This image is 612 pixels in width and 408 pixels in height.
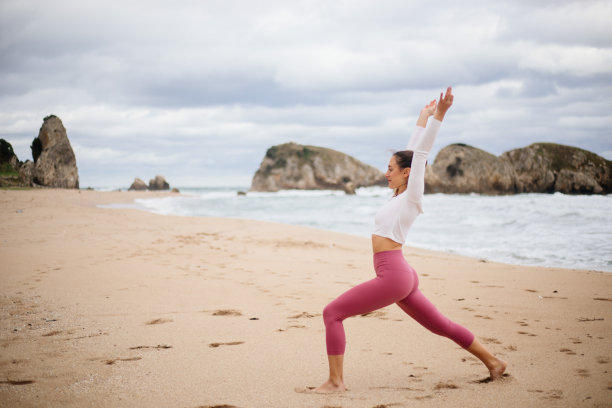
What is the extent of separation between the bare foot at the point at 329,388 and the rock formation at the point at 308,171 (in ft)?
276

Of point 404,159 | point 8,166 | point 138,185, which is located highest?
point 8,166

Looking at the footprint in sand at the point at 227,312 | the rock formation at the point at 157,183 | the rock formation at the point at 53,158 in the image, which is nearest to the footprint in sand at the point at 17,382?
the footprint in sand at the point at 227,312

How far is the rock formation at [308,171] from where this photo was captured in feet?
291

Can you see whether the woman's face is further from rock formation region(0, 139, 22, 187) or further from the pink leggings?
rock formation region(0, 139, 22, 187)

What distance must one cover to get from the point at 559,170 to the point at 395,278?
5932cm

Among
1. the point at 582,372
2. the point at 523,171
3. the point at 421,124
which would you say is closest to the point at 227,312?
the point at 421,124

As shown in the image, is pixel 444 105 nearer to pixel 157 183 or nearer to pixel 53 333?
pixel 53 333

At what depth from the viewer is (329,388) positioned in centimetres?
285

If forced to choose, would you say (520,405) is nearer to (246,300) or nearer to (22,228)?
(246,300)

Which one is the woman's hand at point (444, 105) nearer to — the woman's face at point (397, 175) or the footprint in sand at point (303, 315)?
the woman's face at point (397, 175)

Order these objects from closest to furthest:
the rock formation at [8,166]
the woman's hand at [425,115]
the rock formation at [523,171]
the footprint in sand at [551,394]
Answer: the footprint in sand at [551,394], the woman's hand at [425,115], the rock formation at [8,166], the rock formation at [523,171]

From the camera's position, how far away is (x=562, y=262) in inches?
343

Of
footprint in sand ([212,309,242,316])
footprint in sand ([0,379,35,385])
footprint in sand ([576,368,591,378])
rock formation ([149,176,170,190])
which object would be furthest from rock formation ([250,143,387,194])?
footprint in sand ([0,379,35,385])

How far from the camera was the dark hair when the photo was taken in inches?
118
